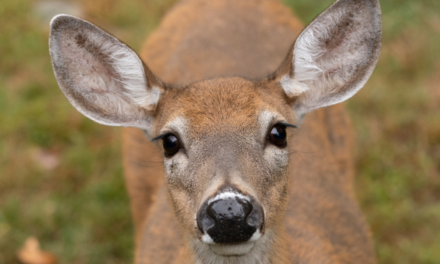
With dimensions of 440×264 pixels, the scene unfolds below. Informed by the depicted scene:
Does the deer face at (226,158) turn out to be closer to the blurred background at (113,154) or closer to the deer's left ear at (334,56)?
the deer's left ear at (334,56)

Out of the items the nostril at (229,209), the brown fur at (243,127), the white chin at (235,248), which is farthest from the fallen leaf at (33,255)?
the nostril at (229,209)

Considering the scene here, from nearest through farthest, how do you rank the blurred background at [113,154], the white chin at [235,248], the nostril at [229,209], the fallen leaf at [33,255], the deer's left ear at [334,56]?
the nostril at [229,209], the white chin at [235,248], the deer's left ear at [334,56], the fallen leaf at [33,255], the blurred background at [113,154]

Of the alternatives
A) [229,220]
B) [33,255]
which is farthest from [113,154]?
[229,220]

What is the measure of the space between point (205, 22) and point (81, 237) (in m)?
2.29

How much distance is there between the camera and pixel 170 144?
2904 mm

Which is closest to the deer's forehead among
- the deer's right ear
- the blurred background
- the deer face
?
the deer face

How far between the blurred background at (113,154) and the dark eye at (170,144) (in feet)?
8.29

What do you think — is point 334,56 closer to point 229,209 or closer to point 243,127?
point 243,127

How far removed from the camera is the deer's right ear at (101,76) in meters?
2.93

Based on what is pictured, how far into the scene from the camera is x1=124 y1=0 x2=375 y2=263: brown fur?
118 inches

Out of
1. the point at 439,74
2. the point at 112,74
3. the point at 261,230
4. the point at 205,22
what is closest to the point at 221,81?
the point at 112,74

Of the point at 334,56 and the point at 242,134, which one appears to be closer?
the point at 242,134

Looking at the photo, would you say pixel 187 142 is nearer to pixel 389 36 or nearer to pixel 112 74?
pixel 112 74

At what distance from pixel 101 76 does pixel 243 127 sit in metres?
0.95
